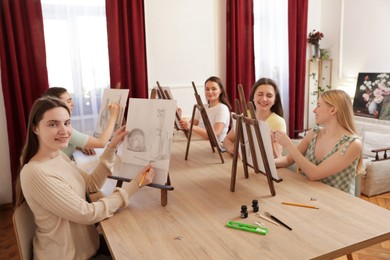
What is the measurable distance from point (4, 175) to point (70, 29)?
69.8 inches

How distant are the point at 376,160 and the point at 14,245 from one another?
358cm

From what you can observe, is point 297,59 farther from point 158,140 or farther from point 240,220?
point 240,220

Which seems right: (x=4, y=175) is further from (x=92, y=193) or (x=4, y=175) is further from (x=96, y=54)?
(x=92, y=193)

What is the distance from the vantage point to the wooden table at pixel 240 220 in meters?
1.12

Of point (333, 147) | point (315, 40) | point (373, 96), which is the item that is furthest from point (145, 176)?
point (315, 40)

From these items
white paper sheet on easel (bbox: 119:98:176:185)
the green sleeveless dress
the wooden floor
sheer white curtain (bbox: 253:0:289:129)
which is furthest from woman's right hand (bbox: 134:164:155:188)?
sheer white curtain (bbox: 253:0:289:129)

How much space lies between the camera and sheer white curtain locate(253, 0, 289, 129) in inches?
182

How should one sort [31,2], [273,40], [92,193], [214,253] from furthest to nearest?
1. [273,40]
2. [31,2]
3. [92,193]
4. [214,253]

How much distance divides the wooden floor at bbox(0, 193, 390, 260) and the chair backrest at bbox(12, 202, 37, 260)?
1.52 metres

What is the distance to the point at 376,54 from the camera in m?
4.35

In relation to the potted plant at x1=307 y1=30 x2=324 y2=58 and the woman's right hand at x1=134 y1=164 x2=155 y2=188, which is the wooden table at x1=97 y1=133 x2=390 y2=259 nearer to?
the woman's right hand at x1=134 y1=164 x2=155 y2=188

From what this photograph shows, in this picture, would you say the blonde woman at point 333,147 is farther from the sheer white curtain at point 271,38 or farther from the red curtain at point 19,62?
the sheer white curtain at point 271,38

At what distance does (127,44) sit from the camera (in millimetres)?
3844

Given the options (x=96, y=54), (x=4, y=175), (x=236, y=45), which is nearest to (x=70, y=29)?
(x=96, y=54)
